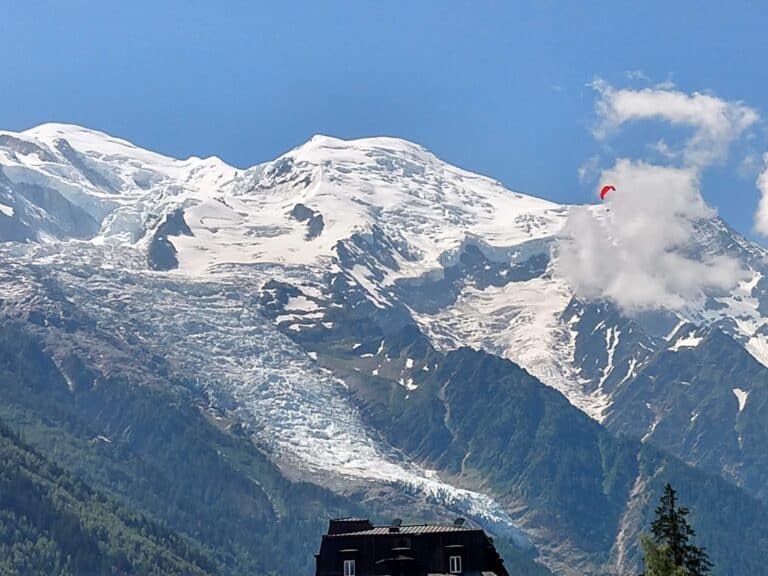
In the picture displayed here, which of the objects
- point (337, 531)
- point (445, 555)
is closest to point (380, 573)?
point (445, 555)

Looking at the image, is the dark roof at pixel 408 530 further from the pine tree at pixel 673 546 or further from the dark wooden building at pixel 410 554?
the pine tree at pixel 673 546

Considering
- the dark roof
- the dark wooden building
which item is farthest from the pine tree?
the dark roof

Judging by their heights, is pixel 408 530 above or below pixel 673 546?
below

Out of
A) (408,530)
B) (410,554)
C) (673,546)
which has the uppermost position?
(673,546)

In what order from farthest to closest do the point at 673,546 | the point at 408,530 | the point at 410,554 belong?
the point at 408,530 → the point at 410,554 → the point at 673,546

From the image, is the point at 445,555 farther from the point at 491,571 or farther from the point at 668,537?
the point at 668,537

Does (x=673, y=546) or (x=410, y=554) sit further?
(x=410, y=554)

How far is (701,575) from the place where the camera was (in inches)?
3199

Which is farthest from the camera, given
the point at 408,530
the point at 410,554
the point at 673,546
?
the point at 408,530

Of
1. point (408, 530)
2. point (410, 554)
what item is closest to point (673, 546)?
point (410, 554)

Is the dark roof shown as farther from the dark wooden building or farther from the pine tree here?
the pine tree

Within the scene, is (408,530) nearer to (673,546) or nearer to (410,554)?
(410,554)

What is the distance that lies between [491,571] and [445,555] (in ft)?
9.56

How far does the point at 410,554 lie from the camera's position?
279 feet
